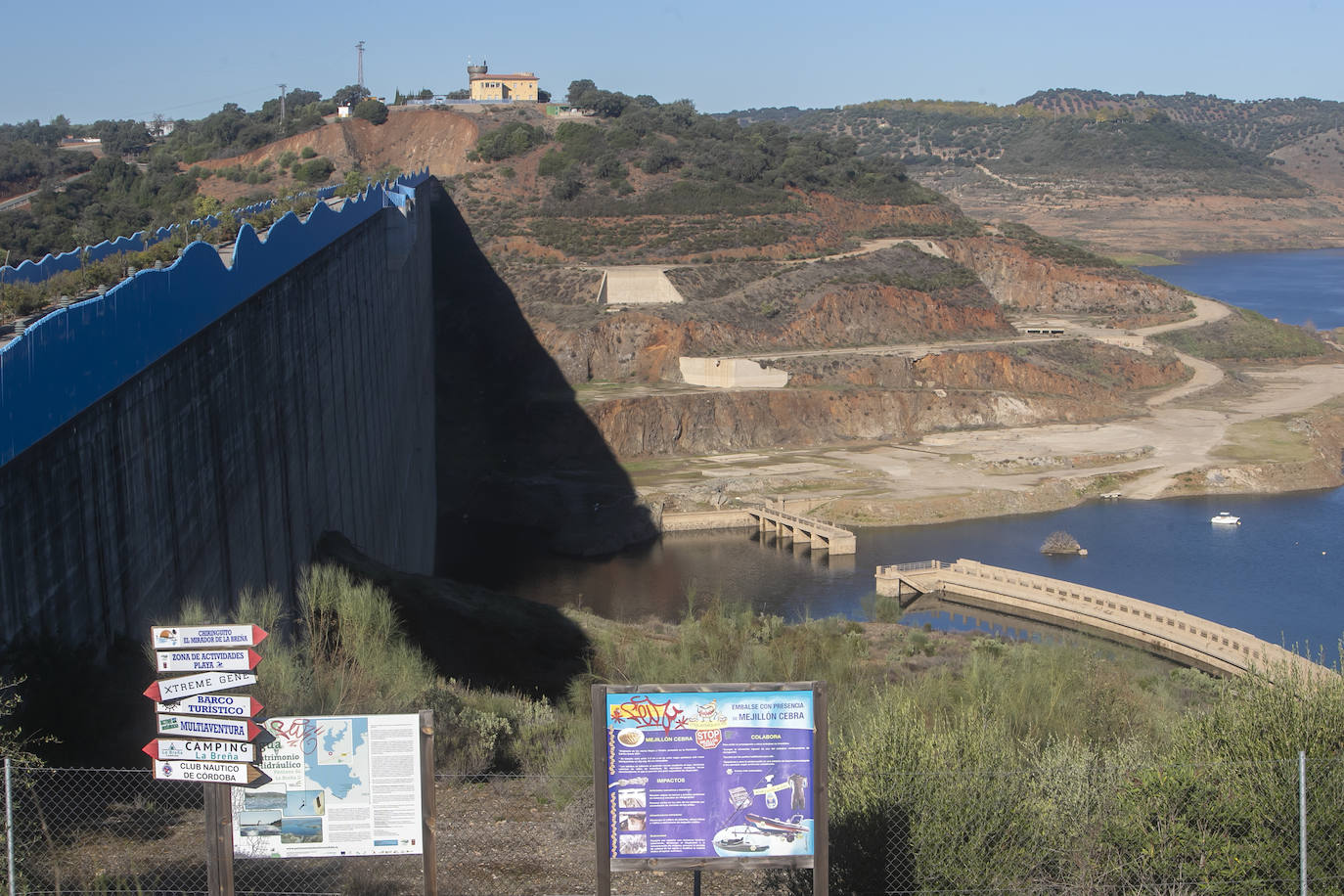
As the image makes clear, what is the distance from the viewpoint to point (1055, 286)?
333 ft

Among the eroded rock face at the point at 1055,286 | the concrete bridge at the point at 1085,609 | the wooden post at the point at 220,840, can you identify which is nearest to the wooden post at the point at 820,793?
the wooden post at the point at 220,840

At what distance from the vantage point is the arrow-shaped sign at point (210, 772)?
26.3ft

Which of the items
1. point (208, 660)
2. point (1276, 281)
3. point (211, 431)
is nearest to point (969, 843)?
point (208, 660)

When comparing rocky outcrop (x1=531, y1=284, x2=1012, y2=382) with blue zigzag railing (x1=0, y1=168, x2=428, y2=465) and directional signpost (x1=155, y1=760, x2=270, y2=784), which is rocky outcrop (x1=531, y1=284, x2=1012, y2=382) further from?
directional signpost (x1=155, y1=760, x2=270, y2=784)

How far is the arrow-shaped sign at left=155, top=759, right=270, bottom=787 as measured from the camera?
26.3ft

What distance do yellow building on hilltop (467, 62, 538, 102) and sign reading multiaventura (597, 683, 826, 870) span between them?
115m

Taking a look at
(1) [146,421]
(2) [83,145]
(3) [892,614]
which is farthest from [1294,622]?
(2) [83,145]

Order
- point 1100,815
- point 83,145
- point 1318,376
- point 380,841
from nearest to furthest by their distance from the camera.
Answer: point 380,841 → point 1100,815 → point 1318,376 → point 83,145

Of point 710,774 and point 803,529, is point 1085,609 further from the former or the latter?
point 710,774

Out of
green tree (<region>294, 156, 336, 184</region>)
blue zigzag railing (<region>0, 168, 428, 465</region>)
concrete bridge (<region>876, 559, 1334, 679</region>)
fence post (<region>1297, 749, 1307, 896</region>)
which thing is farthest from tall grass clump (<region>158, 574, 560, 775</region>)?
green tree (<region>294, 156, 336, 184</region>)

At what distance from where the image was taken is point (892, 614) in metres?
43.9

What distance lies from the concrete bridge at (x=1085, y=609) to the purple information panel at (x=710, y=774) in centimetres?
3153

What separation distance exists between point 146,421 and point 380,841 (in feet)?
23.1

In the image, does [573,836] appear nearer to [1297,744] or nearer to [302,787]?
[302,787]
